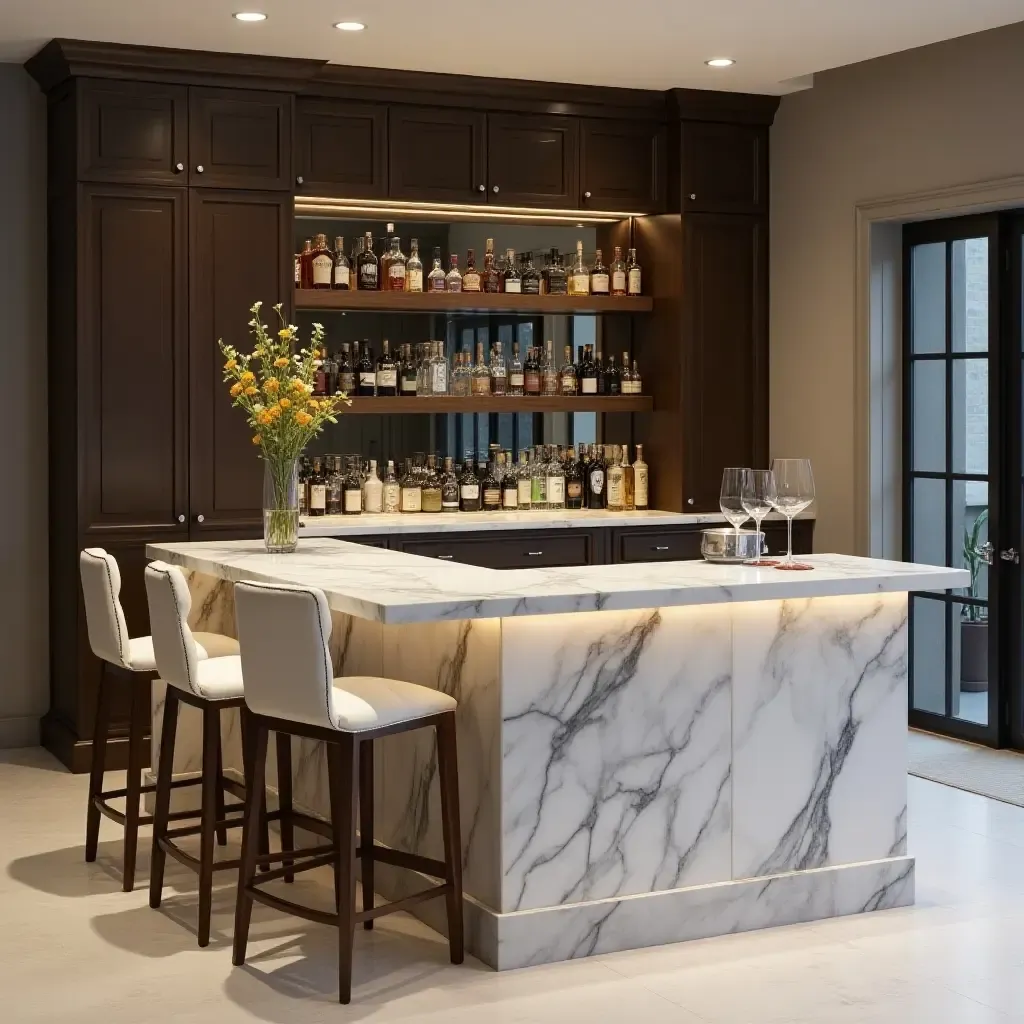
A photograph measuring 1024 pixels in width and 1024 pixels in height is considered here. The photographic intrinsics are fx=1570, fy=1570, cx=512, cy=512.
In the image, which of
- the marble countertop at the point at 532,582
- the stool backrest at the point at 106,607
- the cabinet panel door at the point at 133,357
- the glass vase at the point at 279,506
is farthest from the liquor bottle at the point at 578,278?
the stool backrest at the point at 106,607

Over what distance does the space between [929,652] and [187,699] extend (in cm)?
364

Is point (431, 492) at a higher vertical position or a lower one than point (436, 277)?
lower

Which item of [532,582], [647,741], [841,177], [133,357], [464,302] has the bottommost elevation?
[647,741]

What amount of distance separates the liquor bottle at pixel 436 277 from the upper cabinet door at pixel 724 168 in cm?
112

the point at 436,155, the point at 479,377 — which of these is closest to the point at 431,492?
the point at 479,377

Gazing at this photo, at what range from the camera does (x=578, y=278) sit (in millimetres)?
7234

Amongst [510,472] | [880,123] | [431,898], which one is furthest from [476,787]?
[880,123]

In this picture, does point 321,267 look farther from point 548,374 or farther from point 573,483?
point 573,483

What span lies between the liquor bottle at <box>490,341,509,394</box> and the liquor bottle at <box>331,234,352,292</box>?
0.77m

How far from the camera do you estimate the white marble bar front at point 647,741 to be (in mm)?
3934

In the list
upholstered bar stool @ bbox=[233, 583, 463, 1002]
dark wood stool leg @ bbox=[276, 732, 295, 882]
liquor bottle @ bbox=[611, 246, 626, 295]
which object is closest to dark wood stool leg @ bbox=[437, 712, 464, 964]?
upholstered bar stool @ bbox=[233, 583, 463, 1002]

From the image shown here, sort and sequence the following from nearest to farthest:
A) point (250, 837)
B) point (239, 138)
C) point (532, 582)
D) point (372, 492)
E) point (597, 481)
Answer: point (250, 837), point (532, 582), point (239, 138), point (372, 492), point (597, 481)

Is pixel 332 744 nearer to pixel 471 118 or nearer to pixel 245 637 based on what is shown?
pixel 245 637

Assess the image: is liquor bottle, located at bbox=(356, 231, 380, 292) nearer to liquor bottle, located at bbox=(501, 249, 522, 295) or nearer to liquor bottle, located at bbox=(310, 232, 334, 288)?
liquor bottle, located at bbox=(310, 232, 334, 288)
